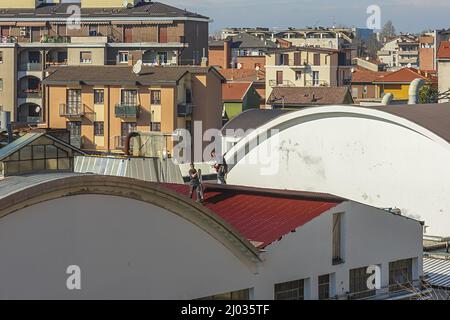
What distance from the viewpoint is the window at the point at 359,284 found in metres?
16.6

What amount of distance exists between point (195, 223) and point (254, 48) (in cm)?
7084

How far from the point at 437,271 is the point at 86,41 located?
136 feet

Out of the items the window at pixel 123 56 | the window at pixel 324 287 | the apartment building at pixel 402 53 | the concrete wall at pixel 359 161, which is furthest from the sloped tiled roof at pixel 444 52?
the apartment building at pixel 402 53

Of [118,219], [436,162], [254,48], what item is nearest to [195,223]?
[118,219]

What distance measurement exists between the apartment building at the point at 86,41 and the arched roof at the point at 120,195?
143 ft

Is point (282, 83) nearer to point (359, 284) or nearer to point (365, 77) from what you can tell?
point (365, 77)

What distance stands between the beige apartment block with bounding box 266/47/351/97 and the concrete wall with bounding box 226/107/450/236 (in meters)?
38.2

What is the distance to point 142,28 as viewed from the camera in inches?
2349

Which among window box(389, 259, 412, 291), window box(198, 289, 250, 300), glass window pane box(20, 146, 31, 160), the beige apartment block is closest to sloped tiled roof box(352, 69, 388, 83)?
the beige apartment block

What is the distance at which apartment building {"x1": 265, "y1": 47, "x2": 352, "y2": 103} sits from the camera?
216 feet

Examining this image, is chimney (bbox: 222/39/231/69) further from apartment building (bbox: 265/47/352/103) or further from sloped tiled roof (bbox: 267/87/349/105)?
sloped tiled roof (bbox: 267/87/349/105)

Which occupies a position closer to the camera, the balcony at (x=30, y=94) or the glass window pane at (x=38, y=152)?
the glass window pane at (x=38, y=152)

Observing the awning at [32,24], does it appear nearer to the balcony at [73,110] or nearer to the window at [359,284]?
the balcony at [73,110]
